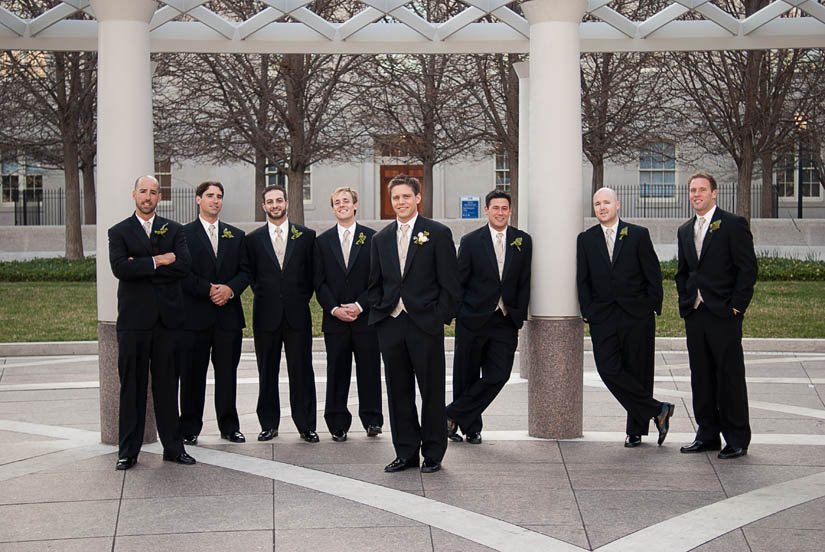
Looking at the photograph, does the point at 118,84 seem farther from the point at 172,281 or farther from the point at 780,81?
the point at 780,81

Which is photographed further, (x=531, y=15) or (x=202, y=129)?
(x=202, y=129)

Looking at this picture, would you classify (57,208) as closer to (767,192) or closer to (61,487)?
(767,192)

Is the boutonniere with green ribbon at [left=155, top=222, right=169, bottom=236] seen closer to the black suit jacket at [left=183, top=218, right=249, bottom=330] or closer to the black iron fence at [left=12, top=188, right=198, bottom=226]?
the black suit jacket at [left=183, top=218, right=249, bottom=330]

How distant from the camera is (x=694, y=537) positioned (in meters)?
6.21

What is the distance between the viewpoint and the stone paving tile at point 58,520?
20.7 ft

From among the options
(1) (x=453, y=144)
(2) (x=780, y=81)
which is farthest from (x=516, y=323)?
(1) (x=453, y=144)

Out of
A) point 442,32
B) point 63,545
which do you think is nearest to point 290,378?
point 63,545

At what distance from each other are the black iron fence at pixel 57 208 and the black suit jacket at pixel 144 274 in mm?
31286

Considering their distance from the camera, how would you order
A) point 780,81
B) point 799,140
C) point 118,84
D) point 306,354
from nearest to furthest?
point 118,84, point 306,354, point 780,81, point 799,140

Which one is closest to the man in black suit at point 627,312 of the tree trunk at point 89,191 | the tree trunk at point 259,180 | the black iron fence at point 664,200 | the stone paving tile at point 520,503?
the stone paving tile at point 520,503

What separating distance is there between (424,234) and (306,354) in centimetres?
187

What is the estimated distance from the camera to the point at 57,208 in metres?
39.7

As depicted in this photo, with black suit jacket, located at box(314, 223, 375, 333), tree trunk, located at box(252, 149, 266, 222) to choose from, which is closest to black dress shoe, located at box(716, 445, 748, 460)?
black suit jacket, located at box(314, 223, 375, 333)

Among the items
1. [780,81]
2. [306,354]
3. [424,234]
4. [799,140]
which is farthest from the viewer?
[799,140]
